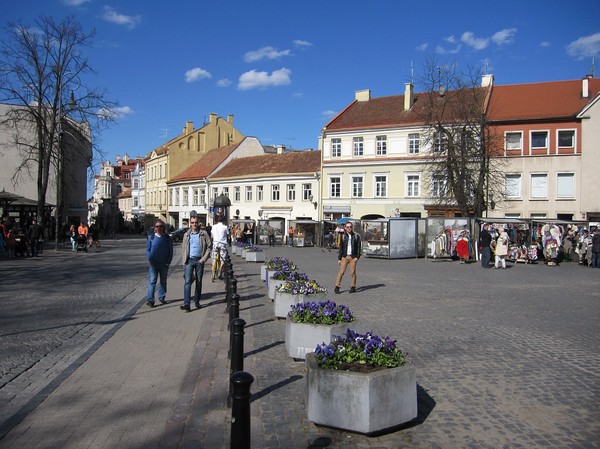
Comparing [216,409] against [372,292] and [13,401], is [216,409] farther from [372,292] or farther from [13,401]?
[372,292]

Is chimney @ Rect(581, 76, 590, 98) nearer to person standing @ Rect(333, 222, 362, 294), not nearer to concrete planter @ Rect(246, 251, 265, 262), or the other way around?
concrete planter @ Rect(246, 251, 265, 262)

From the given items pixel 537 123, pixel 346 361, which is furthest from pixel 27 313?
pixel 537 123

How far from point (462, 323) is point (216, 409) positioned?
5.64 meters

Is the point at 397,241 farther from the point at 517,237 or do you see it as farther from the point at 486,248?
the point at 486,248

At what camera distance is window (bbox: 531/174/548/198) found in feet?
125

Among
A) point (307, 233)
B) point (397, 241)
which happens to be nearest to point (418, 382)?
point (397, 241)

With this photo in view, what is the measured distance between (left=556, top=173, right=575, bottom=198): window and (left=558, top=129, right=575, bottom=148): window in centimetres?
213

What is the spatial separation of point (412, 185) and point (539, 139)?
9.83m

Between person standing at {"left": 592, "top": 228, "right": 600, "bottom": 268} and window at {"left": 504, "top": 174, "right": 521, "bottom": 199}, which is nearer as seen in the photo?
person standing at {"left": 592, "top": 228, "right": 600, "bottom": 268}

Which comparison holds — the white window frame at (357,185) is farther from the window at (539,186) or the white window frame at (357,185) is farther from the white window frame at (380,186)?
the window at (539,186)

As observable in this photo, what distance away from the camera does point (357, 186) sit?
146ft

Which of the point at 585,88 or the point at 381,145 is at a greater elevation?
the point at 585,88

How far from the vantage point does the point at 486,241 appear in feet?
74.3

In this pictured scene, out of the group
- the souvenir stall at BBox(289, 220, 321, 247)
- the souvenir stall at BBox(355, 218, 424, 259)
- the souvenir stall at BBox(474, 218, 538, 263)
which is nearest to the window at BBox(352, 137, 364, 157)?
the souvenir stall at BBox(289, 220, 321, 247)
